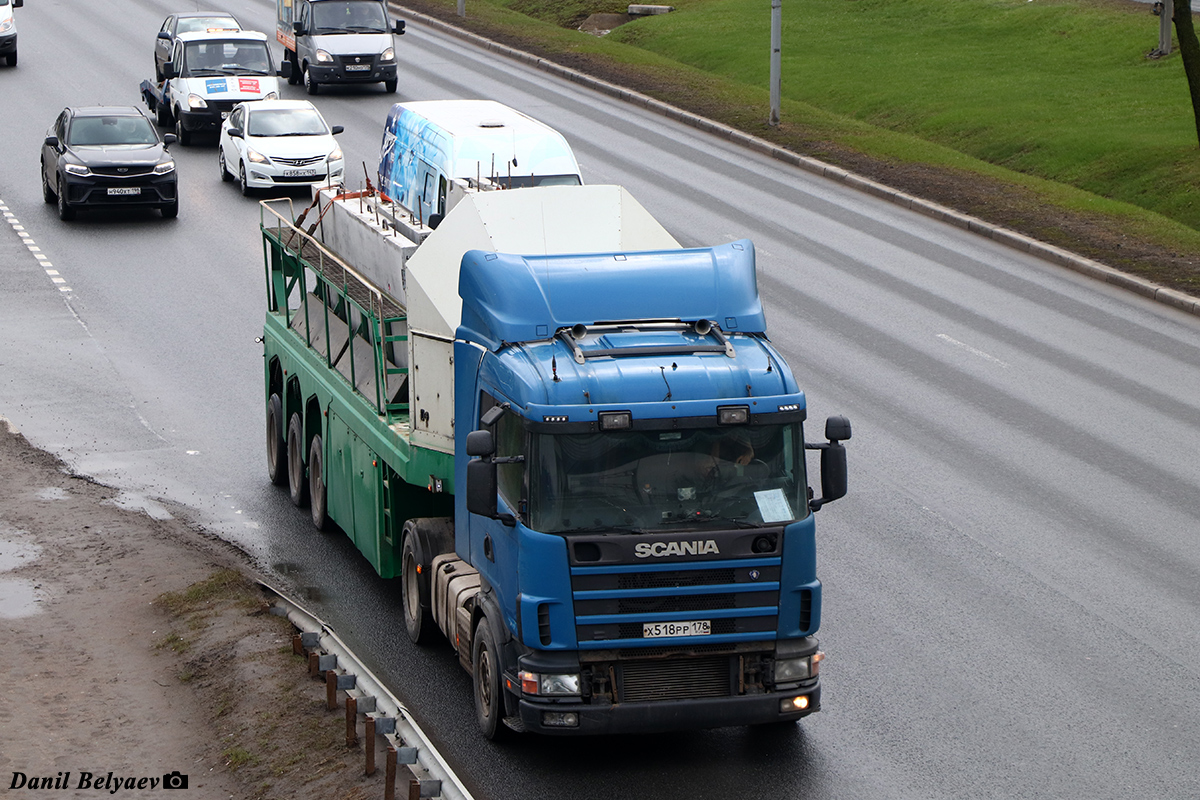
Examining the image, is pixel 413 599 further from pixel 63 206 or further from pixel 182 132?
pixel 182 132

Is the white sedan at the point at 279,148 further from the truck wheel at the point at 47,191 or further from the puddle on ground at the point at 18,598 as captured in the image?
the puddle on ground at the point at 18,598

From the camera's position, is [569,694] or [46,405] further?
[46,405]

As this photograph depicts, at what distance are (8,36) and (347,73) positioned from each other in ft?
29.5

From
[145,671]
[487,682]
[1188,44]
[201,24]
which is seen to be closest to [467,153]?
[145,671]

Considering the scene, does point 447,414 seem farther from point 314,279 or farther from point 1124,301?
point 1124,301

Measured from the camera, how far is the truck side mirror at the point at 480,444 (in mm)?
9711

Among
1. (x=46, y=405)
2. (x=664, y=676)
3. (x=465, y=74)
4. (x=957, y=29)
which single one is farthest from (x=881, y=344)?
(x=957, y=29)

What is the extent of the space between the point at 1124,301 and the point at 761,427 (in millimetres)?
14915

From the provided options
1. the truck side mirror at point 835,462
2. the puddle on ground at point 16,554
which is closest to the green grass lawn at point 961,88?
the truck side mirror at point 835,462

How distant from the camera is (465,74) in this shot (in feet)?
130

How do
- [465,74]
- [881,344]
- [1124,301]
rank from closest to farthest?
[881,344], [1124,301], [465,74]

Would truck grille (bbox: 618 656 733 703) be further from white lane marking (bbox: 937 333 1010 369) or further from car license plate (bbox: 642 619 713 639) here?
white lane marking (bbox: 937 333 1010 369)

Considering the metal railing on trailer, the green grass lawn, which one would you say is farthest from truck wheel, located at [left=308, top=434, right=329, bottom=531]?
the green grass lawn

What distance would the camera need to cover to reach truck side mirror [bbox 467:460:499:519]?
9539 millimetres
